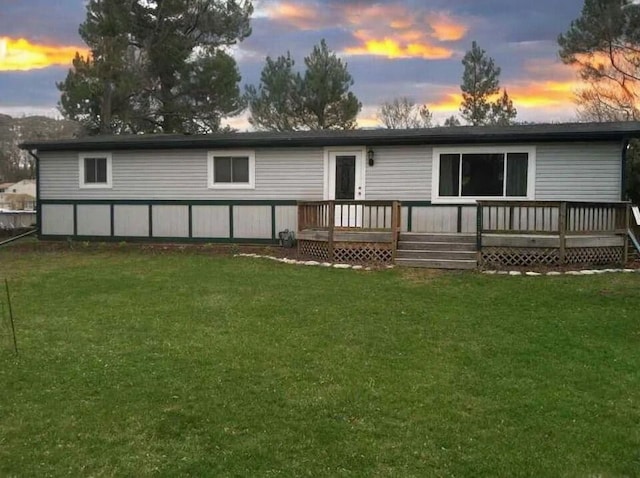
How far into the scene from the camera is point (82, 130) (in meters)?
22.4

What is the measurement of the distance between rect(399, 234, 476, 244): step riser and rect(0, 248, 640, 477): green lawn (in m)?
2.70

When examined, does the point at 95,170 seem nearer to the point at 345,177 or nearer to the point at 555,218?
the point at 345,177

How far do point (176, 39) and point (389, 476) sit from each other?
881 inches

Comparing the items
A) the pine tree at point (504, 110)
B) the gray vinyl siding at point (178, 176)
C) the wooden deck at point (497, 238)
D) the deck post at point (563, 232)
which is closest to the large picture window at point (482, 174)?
the wooden deck at point (497, 238)

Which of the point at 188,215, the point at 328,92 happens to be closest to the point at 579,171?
the point at 188,215

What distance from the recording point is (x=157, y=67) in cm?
2284

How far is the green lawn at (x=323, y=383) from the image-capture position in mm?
3158

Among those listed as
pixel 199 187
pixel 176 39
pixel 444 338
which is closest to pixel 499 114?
pixel 176 39

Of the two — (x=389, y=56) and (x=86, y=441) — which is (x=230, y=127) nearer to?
(x=389, y=56)


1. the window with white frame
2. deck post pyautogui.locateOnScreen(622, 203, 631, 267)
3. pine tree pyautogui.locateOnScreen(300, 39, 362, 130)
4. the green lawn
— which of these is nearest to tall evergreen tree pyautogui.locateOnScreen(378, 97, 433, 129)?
pine tree pyautogui.locateOnScreen(300, 39, 362, 130)

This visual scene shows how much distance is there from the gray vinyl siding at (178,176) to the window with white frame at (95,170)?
15 cm

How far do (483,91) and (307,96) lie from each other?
819cm

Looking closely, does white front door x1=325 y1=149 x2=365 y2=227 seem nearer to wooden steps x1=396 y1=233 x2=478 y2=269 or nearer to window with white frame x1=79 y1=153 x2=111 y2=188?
wooden steps x1=396 y1=233 x2=478 y2=269

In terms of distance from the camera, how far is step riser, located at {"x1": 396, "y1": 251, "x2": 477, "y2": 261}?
400 inches
